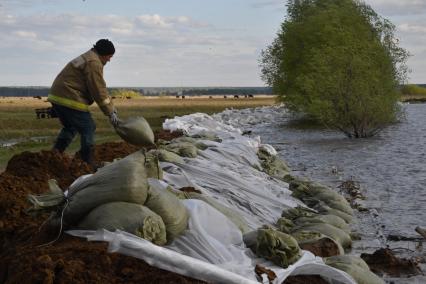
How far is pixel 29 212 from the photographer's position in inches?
221

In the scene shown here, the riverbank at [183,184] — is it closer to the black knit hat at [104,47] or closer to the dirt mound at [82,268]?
the dirt mound at [82,268]

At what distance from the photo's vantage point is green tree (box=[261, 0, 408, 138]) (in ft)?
99.5

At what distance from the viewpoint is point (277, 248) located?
553 cm

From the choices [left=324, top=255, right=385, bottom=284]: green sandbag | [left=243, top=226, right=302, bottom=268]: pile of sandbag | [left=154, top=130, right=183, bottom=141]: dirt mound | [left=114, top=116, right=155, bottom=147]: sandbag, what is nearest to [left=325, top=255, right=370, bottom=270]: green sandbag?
[left=324, top=255, right=385, bottom=284]: green sandbag

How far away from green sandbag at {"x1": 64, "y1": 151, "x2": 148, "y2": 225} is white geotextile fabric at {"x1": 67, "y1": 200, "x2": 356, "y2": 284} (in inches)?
7.0

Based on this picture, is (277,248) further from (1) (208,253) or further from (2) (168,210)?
(2) (168,210)

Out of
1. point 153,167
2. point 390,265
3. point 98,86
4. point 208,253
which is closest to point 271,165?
point 98,86

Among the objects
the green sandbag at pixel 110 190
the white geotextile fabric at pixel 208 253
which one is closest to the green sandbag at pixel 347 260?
the white geotextile fabric at pixel 208 253

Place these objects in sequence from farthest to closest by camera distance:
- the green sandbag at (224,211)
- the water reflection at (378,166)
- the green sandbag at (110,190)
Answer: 1. the water reflection at (378,166)
2. the green sandbag at (224,211)
3. the green sandbag at (110,190)

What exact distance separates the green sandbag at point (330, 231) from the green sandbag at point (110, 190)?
2.95m

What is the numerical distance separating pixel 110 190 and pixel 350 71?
26.1 m

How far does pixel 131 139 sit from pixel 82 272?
2911 millimetres

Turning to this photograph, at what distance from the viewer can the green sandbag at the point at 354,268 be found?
Answer: 576 centimetres

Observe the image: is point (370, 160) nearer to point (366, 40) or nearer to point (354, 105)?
point (354, 105)
